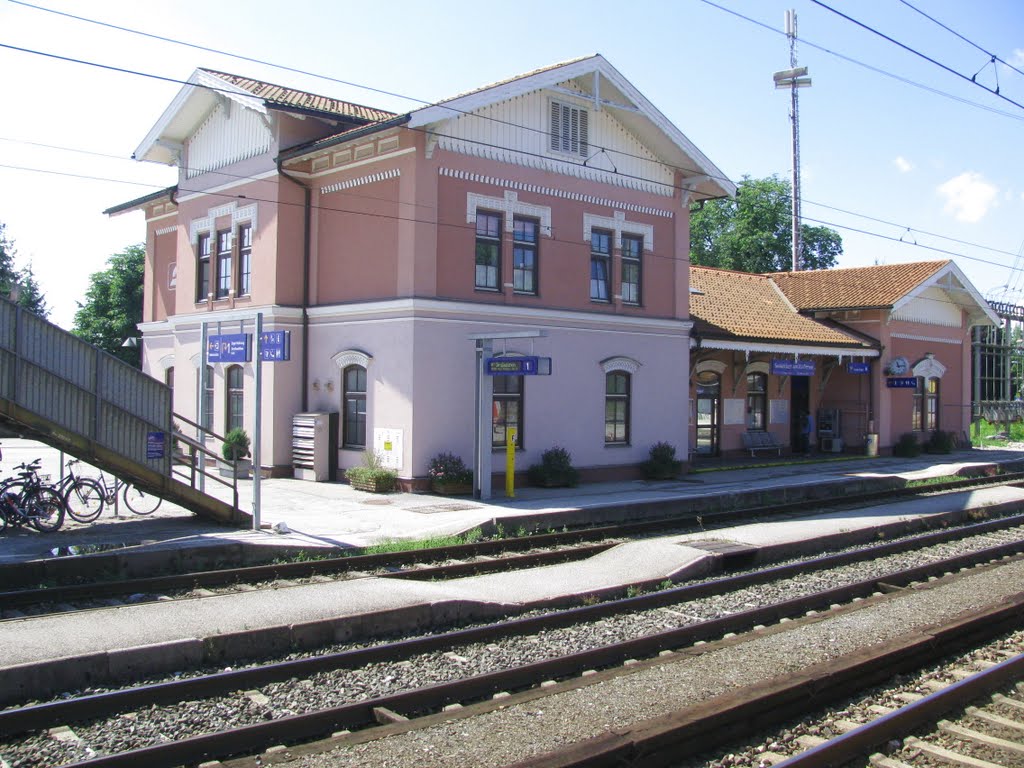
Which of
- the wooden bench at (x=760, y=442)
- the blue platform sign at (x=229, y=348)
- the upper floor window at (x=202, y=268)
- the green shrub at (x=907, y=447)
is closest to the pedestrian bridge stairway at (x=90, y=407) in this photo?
the blue platform sign at (x=229, y=348)

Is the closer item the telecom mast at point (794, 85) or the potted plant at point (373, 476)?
the potted plant at point (373, 476)

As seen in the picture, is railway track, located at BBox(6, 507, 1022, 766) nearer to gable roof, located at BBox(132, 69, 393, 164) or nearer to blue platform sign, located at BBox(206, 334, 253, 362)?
blue platform sign, located at BBox(206, 334, 253, 362)

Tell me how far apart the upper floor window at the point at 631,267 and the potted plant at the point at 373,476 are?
23.7ft

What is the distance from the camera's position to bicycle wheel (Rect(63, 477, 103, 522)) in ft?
43.7

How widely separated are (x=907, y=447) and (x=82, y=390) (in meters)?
25.7

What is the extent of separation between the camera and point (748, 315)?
27.4 m

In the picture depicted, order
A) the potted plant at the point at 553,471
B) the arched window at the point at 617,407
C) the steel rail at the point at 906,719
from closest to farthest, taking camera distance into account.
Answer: the steel rail at the point at 906,719 < the potted plant at the point at 553,471 < the arched window at the point at 617,407

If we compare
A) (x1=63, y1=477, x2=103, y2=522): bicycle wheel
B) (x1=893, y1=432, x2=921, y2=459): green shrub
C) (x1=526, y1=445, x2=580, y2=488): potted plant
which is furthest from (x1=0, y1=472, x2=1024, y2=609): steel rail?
(x1=893, y1=432, x2=921, y2=459): green shrub

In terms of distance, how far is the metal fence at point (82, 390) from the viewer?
39.4 ft

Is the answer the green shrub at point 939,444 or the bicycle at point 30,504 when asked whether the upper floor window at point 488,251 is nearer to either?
the bicycle at point 30,504

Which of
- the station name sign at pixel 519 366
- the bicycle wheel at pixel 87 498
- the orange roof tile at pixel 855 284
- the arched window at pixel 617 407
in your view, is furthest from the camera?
the orange roof tile at pixel 855 284

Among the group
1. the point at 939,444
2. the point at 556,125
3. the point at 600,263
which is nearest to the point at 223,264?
the point at 556,125

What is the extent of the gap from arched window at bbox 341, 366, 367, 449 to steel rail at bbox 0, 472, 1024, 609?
606 cm

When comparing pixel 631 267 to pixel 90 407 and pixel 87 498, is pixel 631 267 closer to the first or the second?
pixel 90 407
